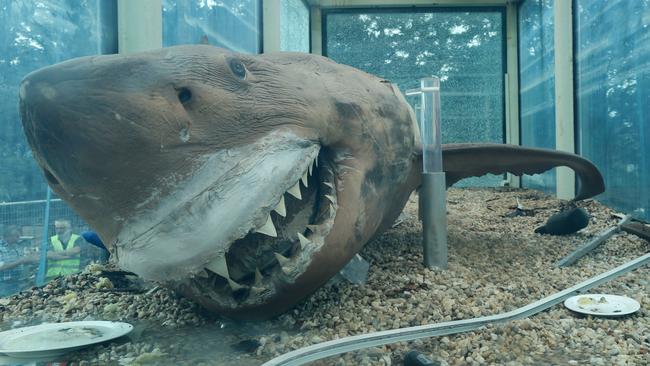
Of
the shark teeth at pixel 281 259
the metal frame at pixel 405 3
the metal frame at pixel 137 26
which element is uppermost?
the metal frame at pixel 405 3

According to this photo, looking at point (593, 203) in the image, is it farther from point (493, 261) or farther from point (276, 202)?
point (276, 202)

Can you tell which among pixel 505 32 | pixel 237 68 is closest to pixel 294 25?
pixel 505 32

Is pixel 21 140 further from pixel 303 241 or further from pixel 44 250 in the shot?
pixel 303 241

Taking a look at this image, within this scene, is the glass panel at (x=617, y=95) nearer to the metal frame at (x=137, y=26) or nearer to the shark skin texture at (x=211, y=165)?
the shark skin texture at (x=211, y=165)

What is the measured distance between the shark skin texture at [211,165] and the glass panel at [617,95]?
3169 mm

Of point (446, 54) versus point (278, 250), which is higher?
point (446, 54)

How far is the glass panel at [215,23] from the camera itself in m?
4.36

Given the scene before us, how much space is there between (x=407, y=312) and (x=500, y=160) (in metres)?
1.59

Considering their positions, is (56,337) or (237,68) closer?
(237,68)

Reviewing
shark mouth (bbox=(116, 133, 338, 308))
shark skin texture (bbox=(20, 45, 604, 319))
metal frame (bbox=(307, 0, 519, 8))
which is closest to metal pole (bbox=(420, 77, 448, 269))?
shark skin texture (bbox=(20, 45, 604, 319))

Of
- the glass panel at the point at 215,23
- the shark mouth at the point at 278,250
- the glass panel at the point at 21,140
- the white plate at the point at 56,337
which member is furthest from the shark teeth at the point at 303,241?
the glass panel at the point at 215,23

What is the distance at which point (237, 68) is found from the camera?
184cm

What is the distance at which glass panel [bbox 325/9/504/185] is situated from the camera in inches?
378

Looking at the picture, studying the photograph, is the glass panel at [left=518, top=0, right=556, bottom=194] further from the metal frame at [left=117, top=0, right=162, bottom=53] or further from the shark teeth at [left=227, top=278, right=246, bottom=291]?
the shark teeth at [left=227, top=278, right=246, bottom=291]
